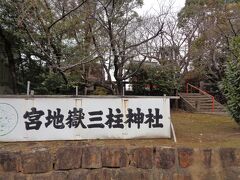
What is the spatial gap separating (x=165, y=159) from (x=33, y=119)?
120 inches

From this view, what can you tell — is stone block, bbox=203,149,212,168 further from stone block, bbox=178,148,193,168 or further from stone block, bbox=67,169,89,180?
stone block, bbox=67,169,89,180

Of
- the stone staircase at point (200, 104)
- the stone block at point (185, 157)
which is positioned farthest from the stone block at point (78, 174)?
the stone staircase at point (200, 104)

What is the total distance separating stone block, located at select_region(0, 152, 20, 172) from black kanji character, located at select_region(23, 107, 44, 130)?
1054 mm

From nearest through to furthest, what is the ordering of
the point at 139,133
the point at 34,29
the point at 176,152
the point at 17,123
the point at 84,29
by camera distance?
the point at 176,152 → the point at 17,123 → the point at 139,133 → the point at 34,29 → the point at 84,29

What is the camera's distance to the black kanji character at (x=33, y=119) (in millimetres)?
6906

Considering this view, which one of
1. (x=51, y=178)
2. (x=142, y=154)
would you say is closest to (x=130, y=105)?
(x=142, y=154)

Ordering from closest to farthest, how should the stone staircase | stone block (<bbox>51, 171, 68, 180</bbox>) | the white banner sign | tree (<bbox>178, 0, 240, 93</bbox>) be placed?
stone block (<bbox>51, 171, 68, 180</bbox>)
the white banner sign
the stone staircase
tree (<bbox>178, 0, 240, 93</bbox>)

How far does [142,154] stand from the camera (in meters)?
6.34

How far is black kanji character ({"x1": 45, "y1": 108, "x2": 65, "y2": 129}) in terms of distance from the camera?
7.01 m

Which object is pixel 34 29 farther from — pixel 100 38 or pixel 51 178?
pixel 51 178

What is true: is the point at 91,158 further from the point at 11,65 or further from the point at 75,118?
the point at 11,65

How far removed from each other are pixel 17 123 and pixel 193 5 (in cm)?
1875

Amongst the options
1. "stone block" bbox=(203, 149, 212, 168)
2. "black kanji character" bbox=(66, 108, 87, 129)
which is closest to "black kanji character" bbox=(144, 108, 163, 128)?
"stone block" bbox=(203, 149, 212, 168)

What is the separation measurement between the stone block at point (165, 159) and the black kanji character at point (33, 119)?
2.75 metres
